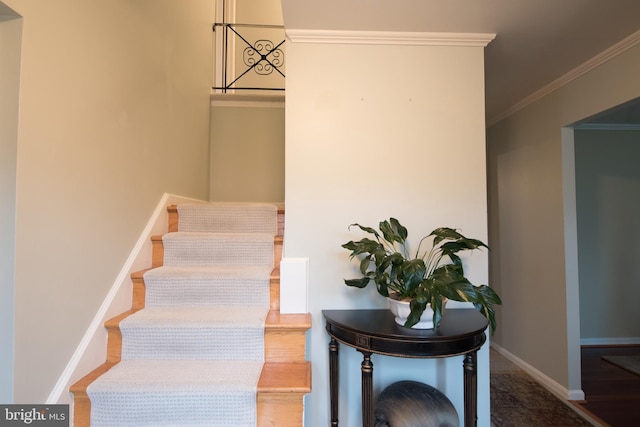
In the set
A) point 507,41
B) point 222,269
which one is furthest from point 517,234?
point 222,269

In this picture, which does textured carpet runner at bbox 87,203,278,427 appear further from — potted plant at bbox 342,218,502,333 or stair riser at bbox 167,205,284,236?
potted plant at bbox 342,218,502,333

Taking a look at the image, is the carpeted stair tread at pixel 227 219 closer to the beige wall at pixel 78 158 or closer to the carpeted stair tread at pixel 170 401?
the beige wall at pixel 78 158

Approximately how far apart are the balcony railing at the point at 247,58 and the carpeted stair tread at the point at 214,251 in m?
2.07

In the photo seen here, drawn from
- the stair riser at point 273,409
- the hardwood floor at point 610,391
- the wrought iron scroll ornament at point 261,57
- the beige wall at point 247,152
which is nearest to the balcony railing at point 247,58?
the wrought iron scroll ornament at point 261,57

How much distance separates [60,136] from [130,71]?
69 centimetres

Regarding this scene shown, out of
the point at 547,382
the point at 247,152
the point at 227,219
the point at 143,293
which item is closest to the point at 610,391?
the point at 547,382

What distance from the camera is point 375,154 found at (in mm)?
1496

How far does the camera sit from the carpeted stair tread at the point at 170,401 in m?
1.11

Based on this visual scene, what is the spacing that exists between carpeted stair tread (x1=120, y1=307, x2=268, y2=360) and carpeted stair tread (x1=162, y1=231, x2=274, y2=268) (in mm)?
437

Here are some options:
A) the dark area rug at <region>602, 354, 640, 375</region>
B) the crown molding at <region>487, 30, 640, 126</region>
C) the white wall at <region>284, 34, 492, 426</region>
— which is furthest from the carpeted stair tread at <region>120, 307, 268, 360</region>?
the dark area rug at <region>602, 354, 640, 375</region>

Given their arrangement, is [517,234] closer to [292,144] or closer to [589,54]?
[589,54]

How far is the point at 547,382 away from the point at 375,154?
90.0 inches

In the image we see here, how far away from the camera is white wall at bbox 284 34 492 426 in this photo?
58.2 inches

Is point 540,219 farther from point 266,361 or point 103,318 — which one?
point 103,318
